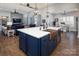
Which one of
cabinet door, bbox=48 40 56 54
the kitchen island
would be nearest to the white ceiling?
the kitchen island

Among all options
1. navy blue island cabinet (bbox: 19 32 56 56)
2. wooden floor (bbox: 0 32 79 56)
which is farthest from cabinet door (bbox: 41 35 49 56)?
wooden floor (bbox: 0 32 79 56)

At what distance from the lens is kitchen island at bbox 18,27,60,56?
2109 mm

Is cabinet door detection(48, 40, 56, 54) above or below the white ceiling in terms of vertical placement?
below

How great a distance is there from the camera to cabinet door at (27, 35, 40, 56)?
6.93 ft

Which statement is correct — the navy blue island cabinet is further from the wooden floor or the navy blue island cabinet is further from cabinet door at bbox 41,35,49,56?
the wooden floor

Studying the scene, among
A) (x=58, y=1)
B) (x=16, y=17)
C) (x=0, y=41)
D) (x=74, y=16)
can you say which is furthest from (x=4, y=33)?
(x=74, y=16)

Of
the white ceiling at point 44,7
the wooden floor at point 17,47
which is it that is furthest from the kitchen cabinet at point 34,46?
the white ceiling at point 44,7

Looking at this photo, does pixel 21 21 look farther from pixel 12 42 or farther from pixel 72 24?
pixel 72 24

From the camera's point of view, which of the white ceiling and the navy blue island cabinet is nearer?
the white ceiling

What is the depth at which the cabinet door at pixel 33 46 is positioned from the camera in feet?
6.93

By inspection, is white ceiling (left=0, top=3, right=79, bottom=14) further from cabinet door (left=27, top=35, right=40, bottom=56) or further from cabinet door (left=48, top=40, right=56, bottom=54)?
cabinet door (left=48, top=40, right=56, bottom=54)

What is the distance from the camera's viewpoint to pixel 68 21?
2080mm

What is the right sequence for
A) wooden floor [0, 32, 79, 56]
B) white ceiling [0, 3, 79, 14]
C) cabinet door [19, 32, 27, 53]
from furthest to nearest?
1. cabinet door [19, 32, 27, 53]
2. wooden floor [0, 32, 79, 56]
3. white ceiling [0, 3, 79, 14]

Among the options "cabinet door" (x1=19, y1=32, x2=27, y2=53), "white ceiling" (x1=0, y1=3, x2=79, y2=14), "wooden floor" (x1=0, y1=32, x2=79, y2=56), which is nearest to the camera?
"white ceiling" (x1=0, y1=3, x2=79, y2=14)
